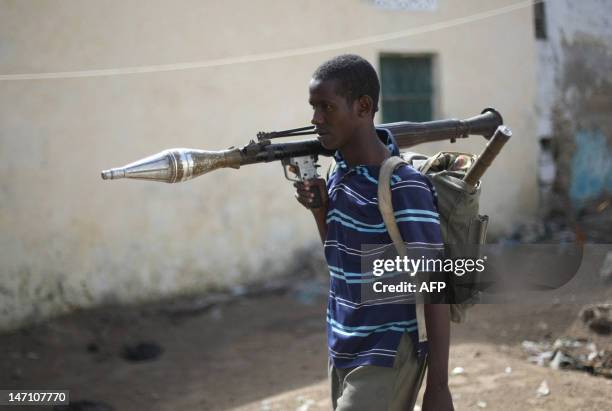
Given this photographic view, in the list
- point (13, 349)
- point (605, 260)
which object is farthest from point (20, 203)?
point (605, 260)

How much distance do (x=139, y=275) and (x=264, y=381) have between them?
6.91 feet

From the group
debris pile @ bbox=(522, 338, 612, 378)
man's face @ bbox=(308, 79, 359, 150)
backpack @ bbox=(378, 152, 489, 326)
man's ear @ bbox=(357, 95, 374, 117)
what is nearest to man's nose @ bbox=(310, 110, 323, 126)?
man's face @ bbox=(308, 79, 359, 150)

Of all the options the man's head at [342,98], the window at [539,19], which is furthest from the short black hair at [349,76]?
the window at [539,19]

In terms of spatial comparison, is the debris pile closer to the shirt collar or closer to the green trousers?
the green trousers

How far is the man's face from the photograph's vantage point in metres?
1.81

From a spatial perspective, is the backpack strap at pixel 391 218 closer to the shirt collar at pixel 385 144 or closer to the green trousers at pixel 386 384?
the green trousers at pixel 386 384

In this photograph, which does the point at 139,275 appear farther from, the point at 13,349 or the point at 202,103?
the point at 202,103

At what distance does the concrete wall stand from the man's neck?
7.65 metres

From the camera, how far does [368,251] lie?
178 centimetres

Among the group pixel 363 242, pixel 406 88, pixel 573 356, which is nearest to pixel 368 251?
pixel 363 242

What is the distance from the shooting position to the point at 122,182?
5805 mm

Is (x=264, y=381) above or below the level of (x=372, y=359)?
below

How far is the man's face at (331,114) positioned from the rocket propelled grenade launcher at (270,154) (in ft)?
0.48

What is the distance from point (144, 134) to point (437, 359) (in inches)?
187
